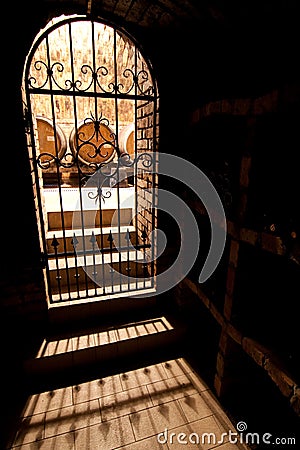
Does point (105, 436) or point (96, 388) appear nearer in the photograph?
point (105, 436)

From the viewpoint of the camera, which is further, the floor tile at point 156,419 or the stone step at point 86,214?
the stone step at point 86,214

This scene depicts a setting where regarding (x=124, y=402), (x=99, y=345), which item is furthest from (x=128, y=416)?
(x=99, y=345)

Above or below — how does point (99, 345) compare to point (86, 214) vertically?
below

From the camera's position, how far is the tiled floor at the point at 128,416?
171 cm

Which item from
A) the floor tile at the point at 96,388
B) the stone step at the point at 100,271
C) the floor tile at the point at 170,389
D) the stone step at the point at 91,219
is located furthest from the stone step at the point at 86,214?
the floor tile at the point at 170,389

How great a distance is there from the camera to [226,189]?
1782 millimetres

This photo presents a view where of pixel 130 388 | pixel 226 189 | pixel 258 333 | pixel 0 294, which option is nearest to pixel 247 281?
pixel 258 333

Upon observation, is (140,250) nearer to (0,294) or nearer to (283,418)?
(0,294)

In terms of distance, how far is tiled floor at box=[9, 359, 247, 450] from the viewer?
1.71m

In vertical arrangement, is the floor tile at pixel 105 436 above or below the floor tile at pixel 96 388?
above

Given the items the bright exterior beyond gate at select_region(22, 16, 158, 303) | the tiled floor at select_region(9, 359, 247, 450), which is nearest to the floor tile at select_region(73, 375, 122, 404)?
the tiled floor at select_region(9, 359, 247, 450)

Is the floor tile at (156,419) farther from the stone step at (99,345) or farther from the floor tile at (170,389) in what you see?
the stone step at (99,345)

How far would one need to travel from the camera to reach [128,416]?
1879 millimetres

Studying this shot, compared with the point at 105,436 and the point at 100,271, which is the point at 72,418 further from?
the point at 100,271
